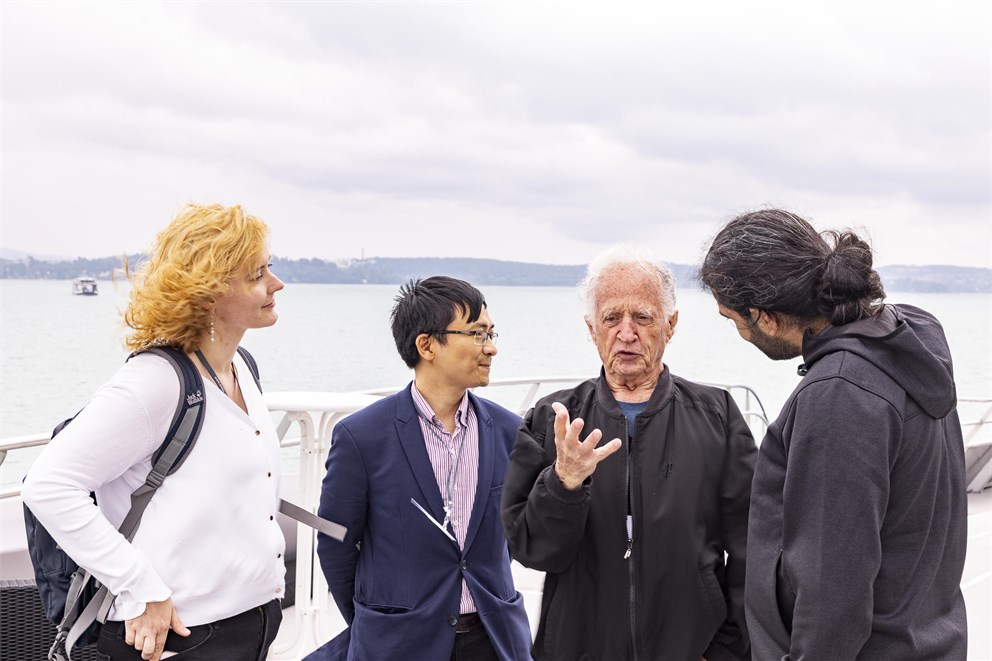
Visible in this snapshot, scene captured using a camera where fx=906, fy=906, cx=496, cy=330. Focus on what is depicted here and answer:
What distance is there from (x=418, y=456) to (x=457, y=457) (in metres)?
0.13

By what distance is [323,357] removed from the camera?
51.8 meters

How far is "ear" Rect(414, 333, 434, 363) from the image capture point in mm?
2506

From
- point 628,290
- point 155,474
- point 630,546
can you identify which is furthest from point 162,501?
point 628,290

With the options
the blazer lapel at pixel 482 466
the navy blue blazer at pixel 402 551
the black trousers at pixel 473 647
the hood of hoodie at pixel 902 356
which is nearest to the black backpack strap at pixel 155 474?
the navy blue blazer at pixel 402 551

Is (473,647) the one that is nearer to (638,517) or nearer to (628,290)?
(638,517)

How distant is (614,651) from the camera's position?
2.12 m

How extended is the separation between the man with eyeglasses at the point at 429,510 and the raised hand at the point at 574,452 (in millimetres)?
465

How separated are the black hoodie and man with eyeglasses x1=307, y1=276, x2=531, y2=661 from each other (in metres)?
0.85

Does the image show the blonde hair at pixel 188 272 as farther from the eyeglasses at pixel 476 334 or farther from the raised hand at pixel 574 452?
the raised hand at pixel 574 452

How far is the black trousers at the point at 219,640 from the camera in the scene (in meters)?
1.93

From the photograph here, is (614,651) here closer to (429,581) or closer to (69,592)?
(429,581)

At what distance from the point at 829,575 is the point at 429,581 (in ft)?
3.57

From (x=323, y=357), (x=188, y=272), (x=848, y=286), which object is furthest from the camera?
(x=323, y=357)

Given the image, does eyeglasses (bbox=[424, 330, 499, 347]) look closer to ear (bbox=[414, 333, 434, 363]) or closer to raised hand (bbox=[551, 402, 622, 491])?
ear (bbox=[414, 333, 434, 363])
